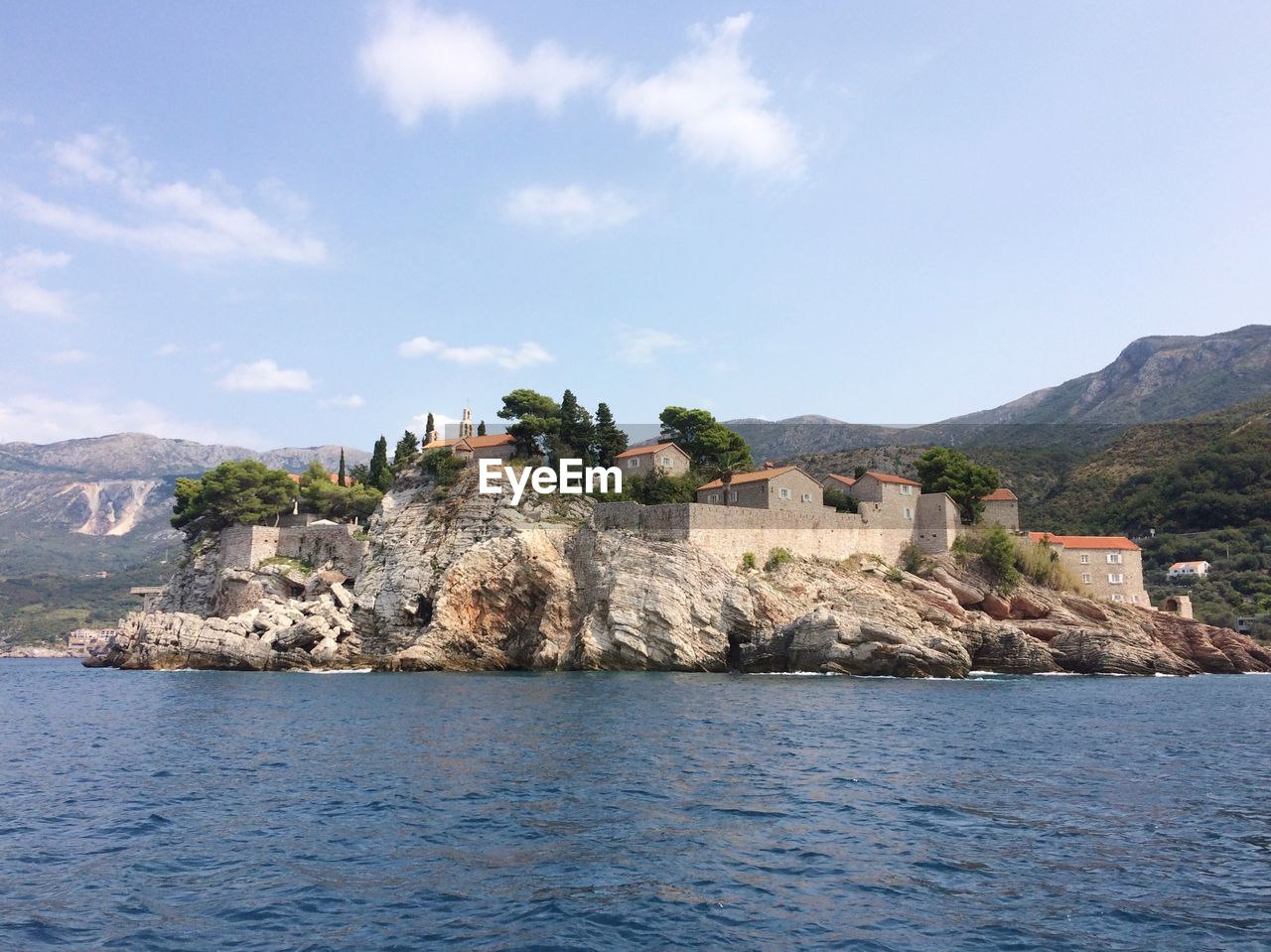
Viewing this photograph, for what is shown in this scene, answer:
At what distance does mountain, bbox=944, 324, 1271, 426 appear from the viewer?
149 m

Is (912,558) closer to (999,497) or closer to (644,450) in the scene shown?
(999,497)

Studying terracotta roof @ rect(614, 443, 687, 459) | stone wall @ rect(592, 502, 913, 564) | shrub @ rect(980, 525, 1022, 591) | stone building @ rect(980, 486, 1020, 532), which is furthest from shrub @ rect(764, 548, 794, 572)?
stone building @ rect(980, 486, 1020, 532)

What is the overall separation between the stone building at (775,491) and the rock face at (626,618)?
381 cm

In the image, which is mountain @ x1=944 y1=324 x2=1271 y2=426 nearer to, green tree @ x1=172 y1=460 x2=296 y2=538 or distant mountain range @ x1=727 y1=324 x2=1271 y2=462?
distant mountain range @ x1=727 y1=324 x2=1271 y2=462

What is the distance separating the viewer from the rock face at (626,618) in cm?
4525

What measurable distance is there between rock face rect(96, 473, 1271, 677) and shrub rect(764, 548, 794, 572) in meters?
0.54

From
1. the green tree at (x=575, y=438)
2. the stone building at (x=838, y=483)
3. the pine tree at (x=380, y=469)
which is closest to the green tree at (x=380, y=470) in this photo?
the pine tree at (x=380, y=469)

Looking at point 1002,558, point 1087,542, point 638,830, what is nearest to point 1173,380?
point 1087,542

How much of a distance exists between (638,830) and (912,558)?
43.8 metres

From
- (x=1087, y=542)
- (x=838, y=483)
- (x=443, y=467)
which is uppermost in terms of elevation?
(x=443, y=467)

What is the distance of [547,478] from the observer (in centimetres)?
5519

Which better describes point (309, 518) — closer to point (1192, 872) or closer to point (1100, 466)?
point (1192, 872)

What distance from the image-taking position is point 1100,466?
103 metres

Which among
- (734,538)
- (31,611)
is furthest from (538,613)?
(31,611)
